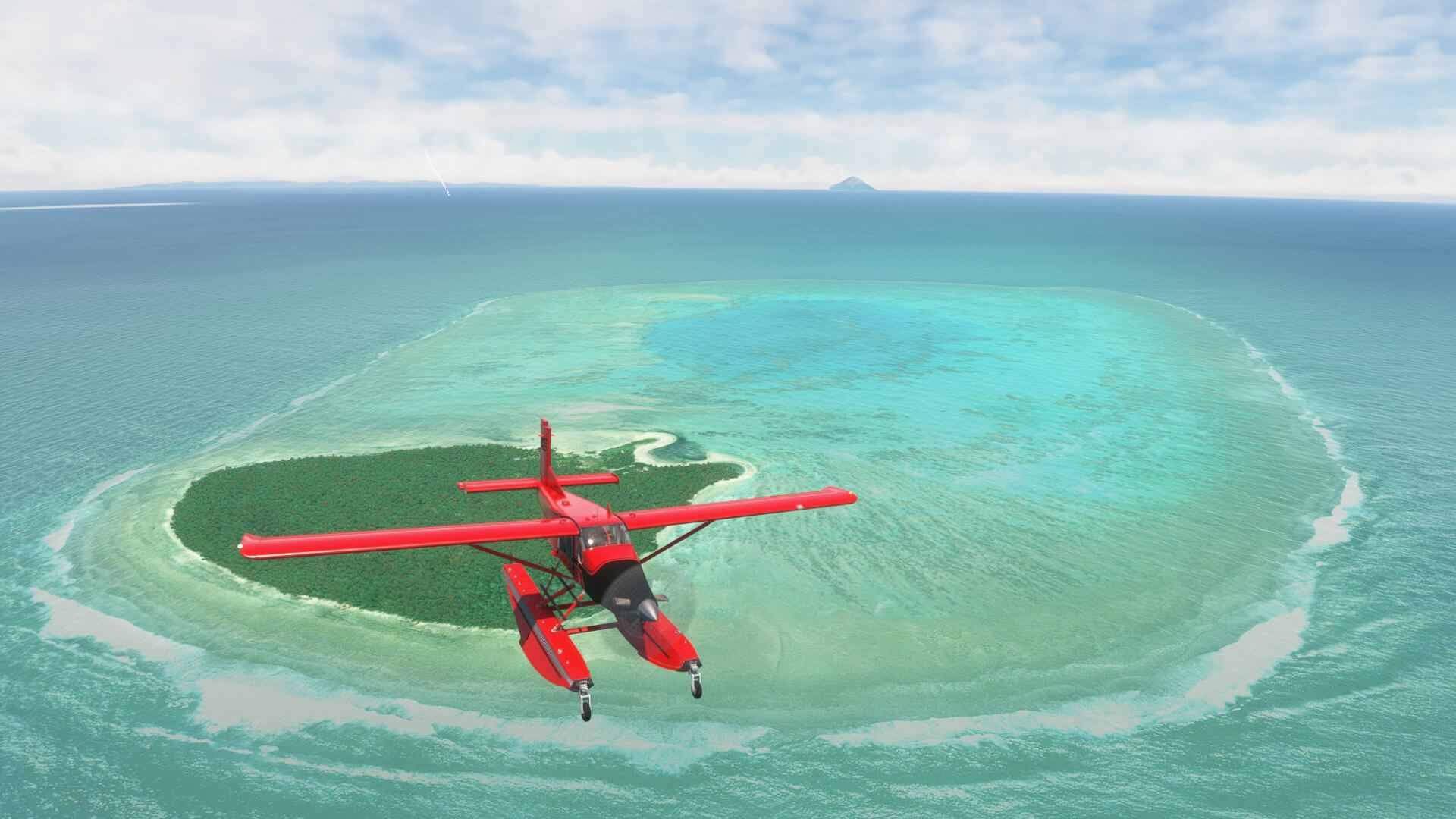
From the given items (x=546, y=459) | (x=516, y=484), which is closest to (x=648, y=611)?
(x=546, y=459)

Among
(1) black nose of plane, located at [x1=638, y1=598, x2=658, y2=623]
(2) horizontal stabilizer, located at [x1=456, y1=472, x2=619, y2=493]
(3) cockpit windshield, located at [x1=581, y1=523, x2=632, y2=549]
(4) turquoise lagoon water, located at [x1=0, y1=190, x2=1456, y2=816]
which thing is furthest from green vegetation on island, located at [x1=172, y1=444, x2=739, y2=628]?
(1) black nose of plane, located at [x1=638, y1=598, x2=658, y2=623]

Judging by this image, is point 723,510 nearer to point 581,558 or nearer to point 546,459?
point 581,558

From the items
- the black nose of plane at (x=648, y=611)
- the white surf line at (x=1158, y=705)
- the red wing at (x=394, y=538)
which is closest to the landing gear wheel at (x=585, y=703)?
the black nose of plane at (x=648, y=611)

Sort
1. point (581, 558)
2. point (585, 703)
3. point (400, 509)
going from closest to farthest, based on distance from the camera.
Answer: point (585, 703)
point (581, 558)
point (400, 509)

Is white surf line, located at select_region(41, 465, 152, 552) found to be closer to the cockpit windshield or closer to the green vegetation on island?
the green vegetation on island

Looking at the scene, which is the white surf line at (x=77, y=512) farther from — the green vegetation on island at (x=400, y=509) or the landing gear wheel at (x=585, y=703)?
the landing gear wheel at (x=585, y=703)

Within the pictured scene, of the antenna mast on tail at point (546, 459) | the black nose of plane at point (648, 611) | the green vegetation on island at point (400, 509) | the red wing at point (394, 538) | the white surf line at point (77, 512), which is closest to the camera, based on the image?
the red wing at point (394, 538)
